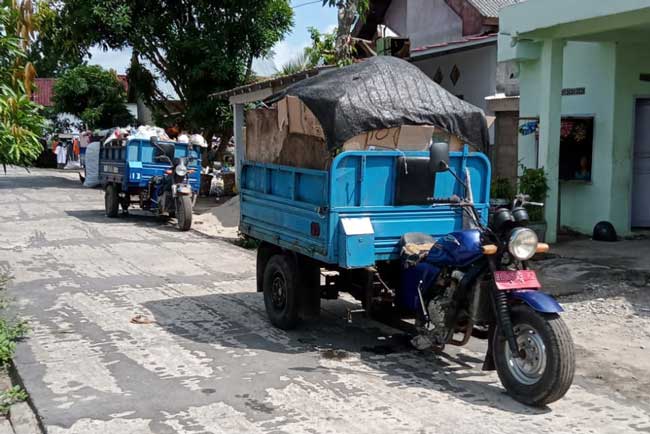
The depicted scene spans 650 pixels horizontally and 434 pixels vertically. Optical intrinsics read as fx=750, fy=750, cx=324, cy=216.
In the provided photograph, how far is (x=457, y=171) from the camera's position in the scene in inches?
266

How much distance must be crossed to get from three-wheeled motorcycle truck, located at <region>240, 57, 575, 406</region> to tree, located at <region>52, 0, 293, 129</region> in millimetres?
16718

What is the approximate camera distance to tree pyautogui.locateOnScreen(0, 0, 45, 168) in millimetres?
6164

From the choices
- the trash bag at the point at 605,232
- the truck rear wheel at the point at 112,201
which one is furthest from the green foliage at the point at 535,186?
the truck rear wheel at the point at 112,201

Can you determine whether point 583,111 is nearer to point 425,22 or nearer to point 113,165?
point 425,22

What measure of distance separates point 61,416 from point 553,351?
10.7 ft

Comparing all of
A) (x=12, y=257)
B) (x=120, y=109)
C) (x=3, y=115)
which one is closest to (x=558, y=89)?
(x=3, y=115)

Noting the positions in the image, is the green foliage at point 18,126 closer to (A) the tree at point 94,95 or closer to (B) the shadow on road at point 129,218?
(B) the shadow on road at point 129,218

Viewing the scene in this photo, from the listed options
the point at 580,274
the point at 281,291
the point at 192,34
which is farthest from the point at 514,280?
the point at 192,34

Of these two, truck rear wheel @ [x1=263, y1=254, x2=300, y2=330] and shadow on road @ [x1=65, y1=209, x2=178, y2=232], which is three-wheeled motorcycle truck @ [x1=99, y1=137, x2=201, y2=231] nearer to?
shadow on road @ [x1=65, y1=209, x2=178, y2=232]

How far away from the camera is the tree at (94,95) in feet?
105

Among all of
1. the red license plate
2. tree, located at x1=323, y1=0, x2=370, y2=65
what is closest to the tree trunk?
tree, located at x1=323, y1=0, x2=370, y2=65

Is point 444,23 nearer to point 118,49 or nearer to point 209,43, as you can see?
point 209,43

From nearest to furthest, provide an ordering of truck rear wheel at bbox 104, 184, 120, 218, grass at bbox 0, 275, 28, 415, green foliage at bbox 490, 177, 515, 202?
grass at bbox 0, 275, 28, 415 < green foliage at bbox 490, 177, 515, 202 < truck rear wheel at bbox 104, 184, 120, 218

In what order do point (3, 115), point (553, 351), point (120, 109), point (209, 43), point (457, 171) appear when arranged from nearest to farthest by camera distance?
point (553, 351) → point (3, 115) → point (457, 171) → point (209, 43) → point (120, 109)
